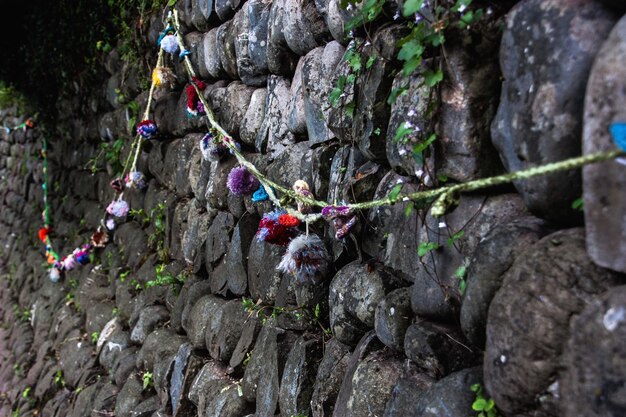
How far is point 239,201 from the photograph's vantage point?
2764mm

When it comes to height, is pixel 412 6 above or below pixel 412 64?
above

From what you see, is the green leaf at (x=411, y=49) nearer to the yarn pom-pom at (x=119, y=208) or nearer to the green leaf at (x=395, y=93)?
the green leaf at (x=395, y=93)

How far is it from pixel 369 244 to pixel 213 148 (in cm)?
132

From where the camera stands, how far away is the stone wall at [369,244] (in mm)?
1021

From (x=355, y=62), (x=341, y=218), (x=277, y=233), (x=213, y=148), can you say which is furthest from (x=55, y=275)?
(x=355, y=62)

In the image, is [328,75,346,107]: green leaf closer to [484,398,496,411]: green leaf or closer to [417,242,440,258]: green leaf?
[417,242,440,258]: green leaf

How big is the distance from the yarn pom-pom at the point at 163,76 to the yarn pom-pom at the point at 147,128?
291 mm

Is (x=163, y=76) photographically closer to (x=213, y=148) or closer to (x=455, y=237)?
(x=213, y=148)

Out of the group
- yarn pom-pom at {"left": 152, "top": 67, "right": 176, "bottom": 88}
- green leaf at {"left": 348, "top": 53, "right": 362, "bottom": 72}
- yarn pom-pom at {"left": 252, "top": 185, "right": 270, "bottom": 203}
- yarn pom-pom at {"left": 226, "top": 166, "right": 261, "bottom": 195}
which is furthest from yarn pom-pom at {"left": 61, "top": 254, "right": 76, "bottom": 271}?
green leaf at {"left": 348, "top": 53, "right": 362, "bottom": 72}

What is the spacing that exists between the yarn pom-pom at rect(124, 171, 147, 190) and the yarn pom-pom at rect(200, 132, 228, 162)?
3.89 ft

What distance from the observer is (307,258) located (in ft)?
6.53

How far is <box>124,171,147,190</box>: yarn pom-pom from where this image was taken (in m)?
3.99

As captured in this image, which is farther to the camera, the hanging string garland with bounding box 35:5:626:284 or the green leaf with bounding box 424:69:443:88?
the green leaf with bounding box 424:69:443:88

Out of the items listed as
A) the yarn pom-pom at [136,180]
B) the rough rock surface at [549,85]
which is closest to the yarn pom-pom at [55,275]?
the yarn pom-pom at [136,180]
